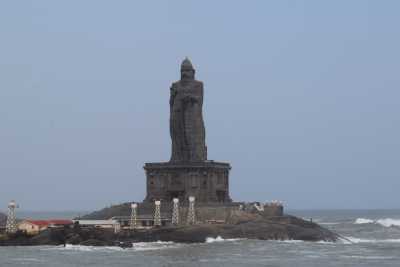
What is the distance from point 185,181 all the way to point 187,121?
809cm

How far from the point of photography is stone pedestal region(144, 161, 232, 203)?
112 m

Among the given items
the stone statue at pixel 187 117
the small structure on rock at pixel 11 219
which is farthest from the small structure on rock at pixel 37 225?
the stone statue at pixel 187 117

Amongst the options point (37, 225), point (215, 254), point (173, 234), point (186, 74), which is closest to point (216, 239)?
point (173, 234)

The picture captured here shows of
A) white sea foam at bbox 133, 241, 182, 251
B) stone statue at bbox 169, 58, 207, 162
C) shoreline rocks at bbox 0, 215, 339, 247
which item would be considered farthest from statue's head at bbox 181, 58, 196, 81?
white sea foam at bbox 133, 241, 182, 251

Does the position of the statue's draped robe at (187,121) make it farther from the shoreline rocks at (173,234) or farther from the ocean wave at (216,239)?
the ocean wave at (216,239)

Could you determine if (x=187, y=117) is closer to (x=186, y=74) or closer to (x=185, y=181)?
(x=186, y=74)

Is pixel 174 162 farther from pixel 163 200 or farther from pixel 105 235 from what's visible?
pixel 105 235

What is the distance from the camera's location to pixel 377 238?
118 metres

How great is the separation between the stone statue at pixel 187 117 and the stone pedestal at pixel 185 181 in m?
2.38

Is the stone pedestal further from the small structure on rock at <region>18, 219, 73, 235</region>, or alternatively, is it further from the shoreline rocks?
the small structure on rock at <region>18, 219, 73, 235</region>

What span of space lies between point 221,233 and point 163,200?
643 inches

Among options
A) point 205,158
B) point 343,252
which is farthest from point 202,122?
point 343,252

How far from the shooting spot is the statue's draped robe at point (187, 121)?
115688 mm

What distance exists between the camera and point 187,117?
116562mm
